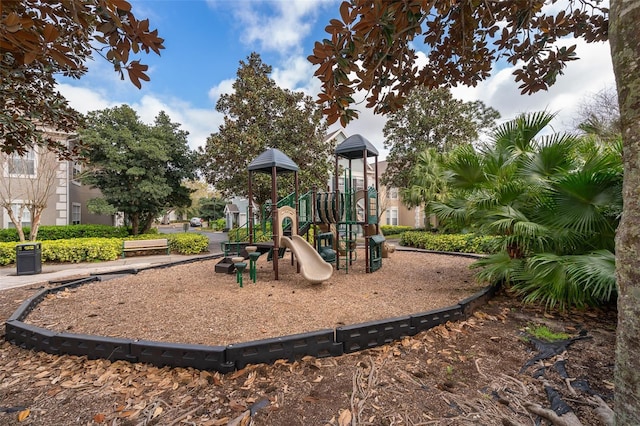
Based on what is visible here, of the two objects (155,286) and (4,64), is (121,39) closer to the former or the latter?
(4,64)

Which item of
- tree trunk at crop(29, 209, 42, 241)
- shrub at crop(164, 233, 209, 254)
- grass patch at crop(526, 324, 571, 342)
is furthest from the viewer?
shrub at crop(164, 233, 209, 254)

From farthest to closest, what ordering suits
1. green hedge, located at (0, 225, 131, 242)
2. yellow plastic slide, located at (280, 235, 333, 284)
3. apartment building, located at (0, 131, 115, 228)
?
green hedge, located at (0, 225, 131, 242), apartment building, located at (0, 131, 115, 228), yellow plastic slide, located at (280, 235, 333, 284)

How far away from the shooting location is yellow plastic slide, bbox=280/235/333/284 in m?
5.27

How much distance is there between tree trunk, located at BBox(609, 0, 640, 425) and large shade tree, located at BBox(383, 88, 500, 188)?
50.1 feet

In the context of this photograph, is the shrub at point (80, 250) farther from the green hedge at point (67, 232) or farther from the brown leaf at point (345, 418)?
the brown leaf at point (345, 418)

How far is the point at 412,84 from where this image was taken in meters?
3.00

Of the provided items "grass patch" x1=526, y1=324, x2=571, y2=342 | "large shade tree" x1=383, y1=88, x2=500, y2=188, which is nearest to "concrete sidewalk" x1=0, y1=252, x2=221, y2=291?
"grass patch" x1=526, y1=324, x2=571, y2=342

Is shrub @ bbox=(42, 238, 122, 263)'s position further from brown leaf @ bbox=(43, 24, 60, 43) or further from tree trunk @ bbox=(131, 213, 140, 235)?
brown leaf @ bbox=(43, 24, 60, 43)

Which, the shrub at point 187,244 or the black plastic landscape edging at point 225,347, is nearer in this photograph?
the black plastic landscape edging at point 225,347

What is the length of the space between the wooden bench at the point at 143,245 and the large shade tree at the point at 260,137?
339 cm

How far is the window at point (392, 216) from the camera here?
2627 centimetres

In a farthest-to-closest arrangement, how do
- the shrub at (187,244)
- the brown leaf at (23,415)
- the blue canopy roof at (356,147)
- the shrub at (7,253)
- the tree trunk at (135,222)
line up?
1. the tree trunk at (135,222)
2. the shrub at (187,244)
3. the shrub at (7,253)
4. the blue canopy roof at (356,147)
5. the brown leaf at (23,415)

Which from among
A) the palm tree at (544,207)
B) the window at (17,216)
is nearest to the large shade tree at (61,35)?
the palm tree at (544,207)

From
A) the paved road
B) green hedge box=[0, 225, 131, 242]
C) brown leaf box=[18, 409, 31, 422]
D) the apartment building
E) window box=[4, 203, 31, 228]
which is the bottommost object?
brown leaf box=[18, 409, 31, 422]
